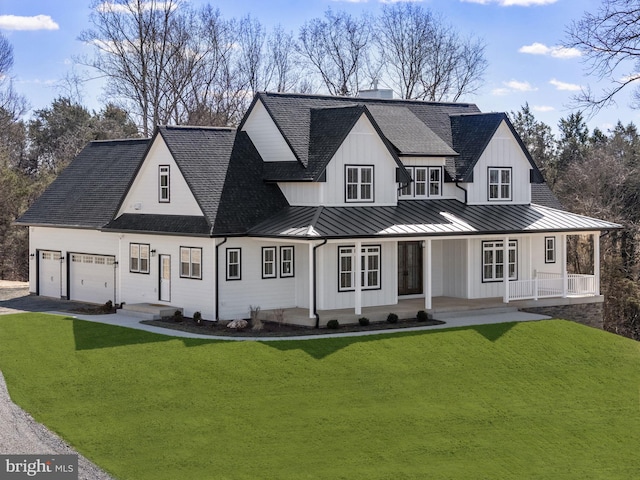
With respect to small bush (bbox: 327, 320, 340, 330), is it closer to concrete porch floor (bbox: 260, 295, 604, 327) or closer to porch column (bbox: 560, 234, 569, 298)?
concrete porch floor (bbox: 260, 295, 604, 327)

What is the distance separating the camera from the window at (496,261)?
121 ft

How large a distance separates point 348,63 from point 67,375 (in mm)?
42284

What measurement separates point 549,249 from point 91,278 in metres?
17.9

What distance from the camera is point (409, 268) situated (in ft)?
119

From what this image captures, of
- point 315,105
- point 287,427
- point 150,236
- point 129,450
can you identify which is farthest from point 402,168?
point 129,450

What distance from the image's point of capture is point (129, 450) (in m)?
21.1

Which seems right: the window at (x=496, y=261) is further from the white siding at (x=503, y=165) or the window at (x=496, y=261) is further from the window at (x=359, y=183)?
the window at (x=359, y=183)

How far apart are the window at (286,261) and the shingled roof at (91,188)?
711cm

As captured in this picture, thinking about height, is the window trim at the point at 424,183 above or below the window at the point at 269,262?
above

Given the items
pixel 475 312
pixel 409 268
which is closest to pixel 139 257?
pixel 409 268

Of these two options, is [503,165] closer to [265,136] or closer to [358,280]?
[265,136]

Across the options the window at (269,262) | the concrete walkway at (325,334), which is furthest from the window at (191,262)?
the concrete walkway at (325,334)

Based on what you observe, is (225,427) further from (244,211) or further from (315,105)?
(315,105)

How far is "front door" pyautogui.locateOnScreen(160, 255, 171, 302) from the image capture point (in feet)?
111
